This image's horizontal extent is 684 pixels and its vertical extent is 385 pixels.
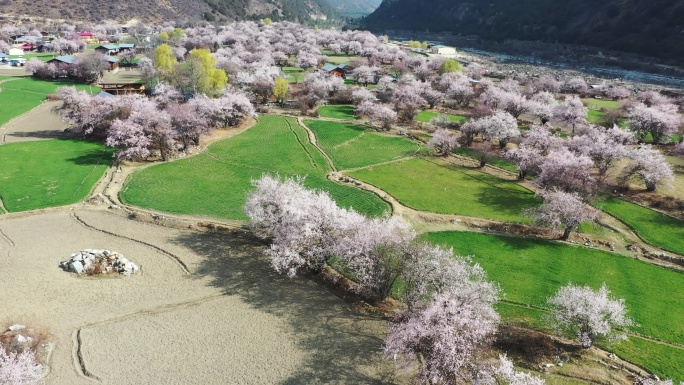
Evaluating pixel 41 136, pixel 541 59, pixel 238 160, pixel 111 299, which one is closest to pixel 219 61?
pixel 41 136

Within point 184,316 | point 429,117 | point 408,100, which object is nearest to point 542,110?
point 429,117

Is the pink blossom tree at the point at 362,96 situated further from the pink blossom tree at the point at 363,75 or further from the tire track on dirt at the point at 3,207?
the tire track on dirt at the point at 3,207

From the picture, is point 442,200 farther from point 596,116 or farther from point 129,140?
point 596,116

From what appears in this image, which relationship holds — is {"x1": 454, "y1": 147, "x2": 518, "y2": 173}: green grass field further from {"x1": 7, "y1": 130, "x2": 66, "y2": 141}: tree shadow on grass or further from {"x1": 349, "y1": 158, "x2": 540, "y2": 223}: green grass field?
{"x1": 7, "y1": 130, "x2": 66, "y2": 141}: tree shadow on grass

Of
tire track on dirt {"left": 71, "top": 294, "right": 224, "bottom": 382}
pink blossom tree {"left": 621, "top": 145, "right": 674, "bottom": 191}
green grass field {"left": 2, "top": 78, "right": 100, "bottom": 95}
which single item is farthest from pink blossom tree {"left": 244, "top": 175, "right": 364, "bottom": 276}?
green grass field {"left": 2, "top": 78, "right": 100, "bottom": 95}

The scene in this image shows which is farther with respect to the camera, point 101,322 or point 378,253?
point 378,253
